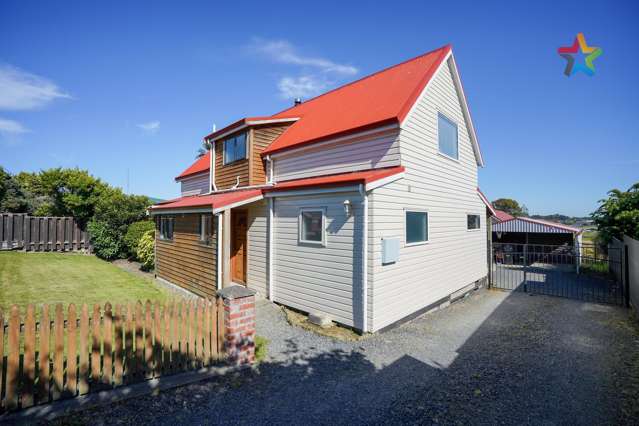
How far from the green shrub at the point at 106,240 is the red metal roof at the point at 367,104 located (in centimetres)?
1339

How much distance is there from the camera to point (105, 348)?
4.37 meters

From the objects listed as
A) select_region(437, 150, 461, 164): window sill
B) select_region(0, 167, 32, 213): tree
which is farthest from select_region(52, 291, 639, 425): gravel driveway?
select_region(0, 167, 32, 213): tree

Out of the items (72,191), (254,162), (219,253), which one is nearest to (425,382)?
(219,253)

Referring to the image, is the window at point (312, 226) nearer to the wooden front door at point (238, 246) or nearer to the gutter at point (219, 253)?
the gutter at point (219, 253)

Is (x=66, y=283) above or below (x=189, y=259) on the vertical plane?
below

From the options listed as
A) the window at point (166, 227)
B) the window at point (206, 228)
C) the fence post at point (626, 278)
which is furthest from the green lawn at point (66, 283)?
the fence post at point (626, 278)

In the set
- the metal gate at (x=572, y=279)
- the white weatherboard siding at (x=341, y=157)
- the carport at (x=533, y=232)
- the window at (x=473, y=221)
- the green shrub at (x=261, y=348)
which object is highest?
the white weatherboard siding at (x=341, y=157)

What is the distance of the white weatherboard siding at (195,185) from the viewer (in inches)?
687

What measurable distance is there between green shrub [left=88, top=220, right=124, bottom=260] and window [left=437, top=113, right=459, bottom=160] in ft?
62.9

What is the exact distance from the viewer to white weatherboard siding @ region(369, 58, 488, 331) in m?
7.57

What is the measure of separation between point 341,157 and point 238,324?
622 cm

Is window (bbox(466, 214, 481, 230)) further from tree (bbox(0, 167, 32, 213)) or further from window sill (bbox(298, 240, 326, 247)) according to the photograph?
tree (bbox(0, 167, 32, 213))

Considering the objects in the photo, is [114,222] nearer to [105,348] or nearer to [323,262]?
[323,262]

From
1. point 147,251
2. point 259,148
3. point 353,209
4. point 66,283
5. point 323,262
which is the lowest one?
point 66,283
